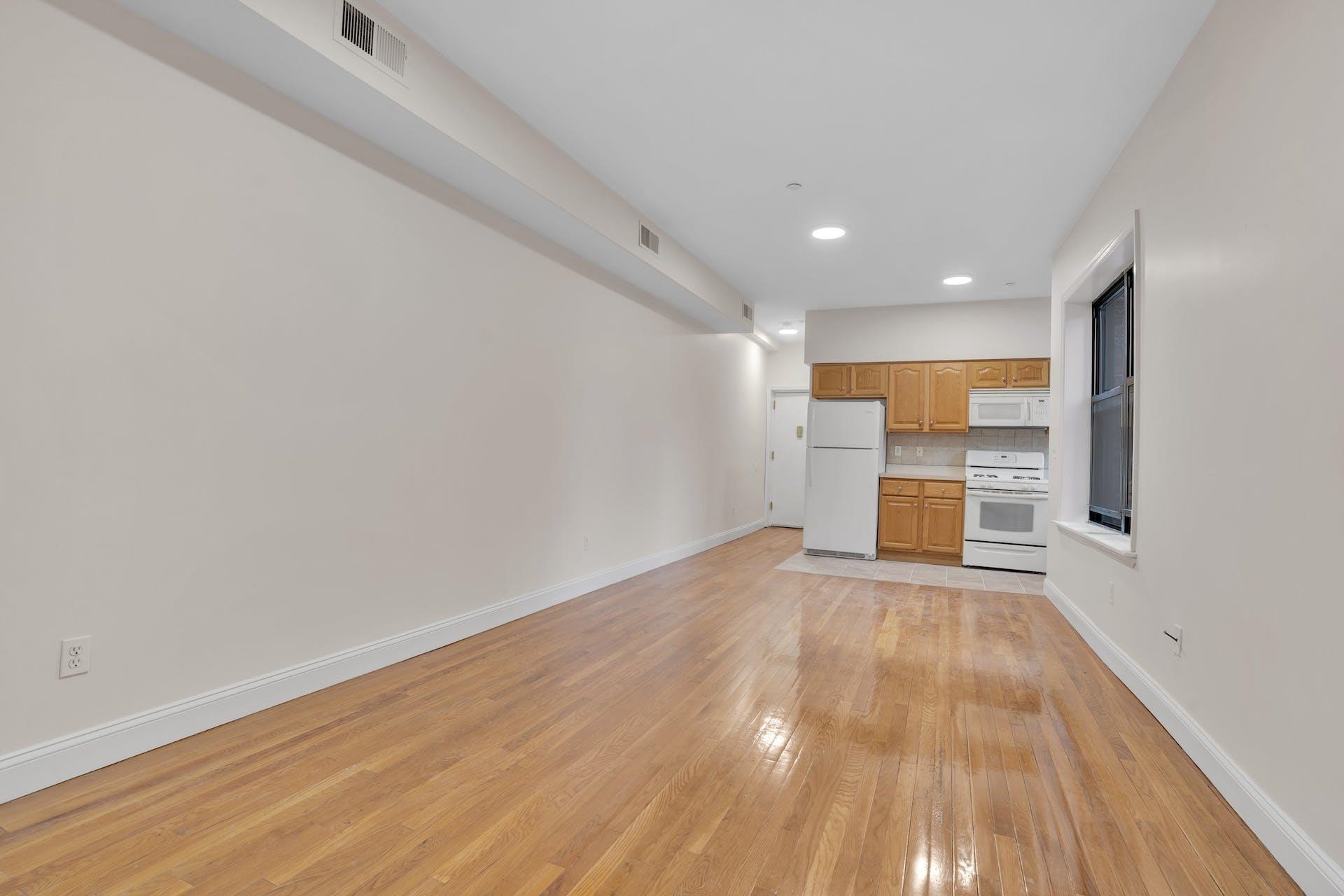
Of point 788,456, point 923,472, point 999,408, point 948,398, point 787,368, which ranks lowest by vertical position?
point 923,472

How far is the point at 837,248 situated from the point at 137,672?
4885 millimetres

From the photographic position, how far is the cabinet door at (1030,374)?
6598 mm

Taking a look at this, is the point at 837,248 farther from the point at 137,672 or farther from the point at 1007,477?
the point at 137,672

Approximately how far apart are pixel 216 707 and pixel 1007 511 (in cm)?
636

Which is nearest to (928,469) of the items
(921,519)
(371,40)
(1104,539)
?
(921,519)

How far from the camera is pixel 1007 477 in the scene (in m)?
6.62

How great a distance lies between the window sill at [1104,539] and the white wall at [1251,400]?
0.11 meters

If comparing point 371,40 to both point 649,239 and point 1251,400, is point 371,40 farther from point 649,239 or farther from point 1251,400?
point 1251,400

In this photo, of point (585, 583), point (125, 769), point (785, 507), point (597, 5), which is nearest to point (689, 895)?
point (125, 769)

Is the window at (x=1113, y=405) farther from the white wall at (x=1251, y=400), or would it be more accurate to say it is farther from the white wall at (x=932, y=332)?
the white wall at (x=932, y=332)

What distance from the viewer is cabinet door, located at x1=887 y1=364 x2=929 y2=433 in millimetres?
7074

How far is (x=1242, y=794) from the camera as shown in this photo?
1.99 metres

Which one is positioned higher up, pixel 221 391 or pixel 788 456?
pixel 221 391

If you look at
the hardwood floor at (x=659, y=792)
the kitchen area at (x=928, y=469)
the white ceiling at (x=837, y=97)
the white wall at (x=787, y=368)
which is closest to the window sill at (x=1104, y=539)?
the hardwood floor at (x=659, y=792)
